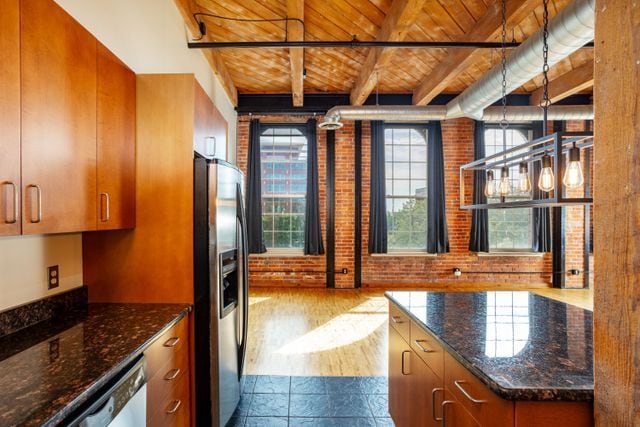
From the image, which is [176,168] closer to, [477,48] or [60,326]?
[60,326]

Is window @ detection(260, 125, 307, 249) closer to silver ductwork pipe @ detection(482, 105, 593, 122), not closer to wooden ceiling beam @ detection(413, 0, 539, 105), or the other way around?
wooden ceiling beam @ detection(413, 0, 539, 105)

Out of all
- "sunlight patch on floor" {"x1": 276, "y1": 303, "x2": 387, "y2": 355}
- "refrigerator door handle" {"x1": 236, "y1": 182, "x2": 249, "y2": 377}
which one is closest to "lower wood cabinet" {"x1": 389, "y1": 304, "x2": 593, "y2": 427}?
"refrigerator door handle" {"x1": 236, "y1": 182, "x2": 249, "y2": 377}

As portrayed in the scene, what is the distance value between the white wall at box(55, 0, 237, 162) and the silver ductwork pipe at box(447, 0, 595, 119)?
297cm

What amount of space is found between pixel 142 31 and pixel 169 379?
2.28m

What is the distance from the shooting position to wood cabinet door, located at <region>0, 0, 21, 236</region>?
1.00 m

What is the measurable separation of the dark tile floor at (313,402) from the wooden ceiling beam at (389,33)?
308 cm

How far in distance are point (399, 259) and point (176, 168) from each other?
14.9 feet

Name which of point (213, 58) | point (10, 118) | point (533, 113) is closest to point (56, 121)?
point (10, 118)

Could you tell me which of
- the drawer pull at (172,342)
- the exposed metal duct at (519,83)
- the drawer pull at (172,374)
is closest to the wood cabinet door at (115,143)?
the drawer pull at (172,342)

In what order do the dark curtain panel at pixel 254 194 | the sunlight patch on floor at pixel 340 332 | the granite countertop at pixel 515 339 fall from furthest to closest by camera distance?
the dark curtain panel at pixel 254 194 → the sunlight patch on floor at pixel 340 332 → the granite countertop at pixel 515 339

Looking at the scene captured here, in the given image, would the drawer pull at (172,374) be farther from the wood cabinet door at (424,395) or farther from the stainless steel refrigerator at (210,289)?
the wood cabinet door at (424,395)

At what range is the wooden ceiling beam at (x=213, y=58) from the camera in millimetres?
3115

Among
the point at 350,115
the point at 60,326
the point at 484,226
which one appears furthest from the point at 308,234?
the point at 60,326

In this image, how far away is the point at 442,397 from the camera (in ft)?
4.52
